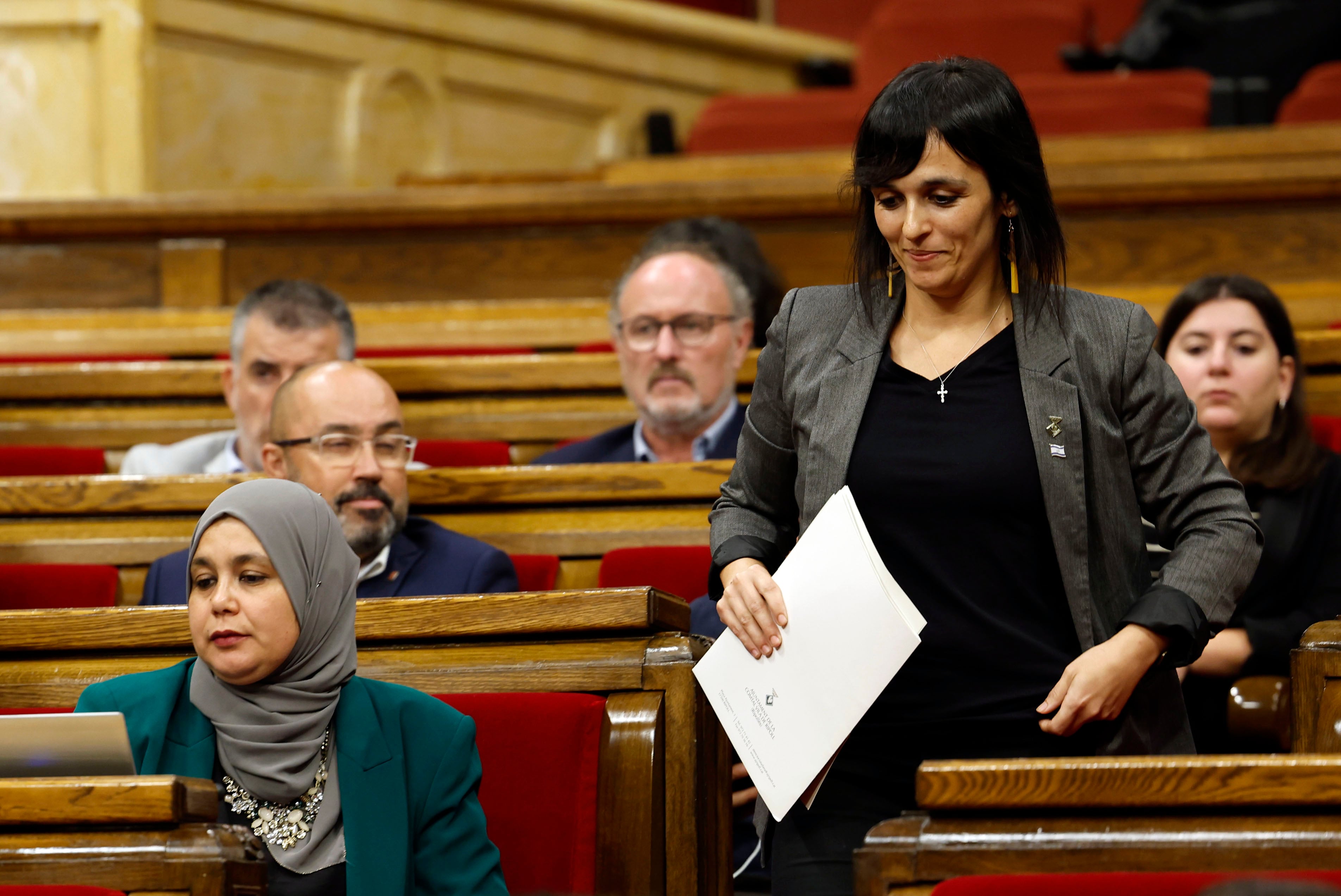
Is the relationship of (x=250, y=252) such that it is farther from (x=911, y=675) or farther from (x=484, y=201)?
(x=911, y=675)

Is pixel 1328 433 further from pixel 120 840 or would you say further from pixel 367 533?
pixel 120 840

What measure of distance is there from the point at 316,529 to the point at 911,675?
284 millimetres

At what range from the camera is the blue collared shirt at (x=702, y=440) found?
4.15 feet

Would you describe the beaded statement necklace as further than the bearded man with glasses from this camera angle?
No

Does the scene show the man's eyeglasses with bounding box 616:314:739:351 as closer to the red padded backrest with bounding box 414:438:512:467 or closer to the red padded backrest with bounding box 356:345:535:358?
the red padded backrest with bounding box 414:438:512:467

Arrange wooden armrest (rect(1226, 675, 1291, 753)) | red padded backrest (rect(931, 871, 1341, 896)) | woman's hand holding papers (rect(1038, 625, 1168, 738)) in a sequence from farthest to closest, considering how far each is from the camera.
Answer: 1. wooden armrest (rect(1226, 675, 1291, 753))
2. woman's hand holding papers (rect(1038, 625, 1168, 738))
3. red padded backrest (rect(931, 871, 1341, 896))

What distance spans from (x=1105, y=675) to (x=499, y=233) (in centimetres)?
149

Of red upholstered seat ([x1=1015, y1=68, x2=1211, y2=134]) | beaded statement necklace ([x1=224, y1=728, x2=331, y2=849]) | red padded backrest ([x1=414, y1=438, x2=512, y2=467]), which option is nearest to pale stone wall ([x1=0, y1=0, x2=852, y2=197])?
red upholstered seat ([x1=1015, y1=68, x2=1211, y2=134])

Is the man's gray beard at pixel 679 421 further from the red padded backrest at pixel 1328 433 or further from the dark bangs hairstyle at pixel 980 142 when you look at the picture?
the dark bangs hairstyle at pixel 980 142

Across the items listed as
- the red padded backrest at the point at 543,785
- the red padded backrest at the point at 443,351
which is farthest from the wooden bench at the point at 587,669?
the red padded backrest at the point at 443,351

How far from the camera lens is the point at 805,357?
65 cm

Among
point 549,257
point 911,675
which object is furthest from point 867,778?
point 549,257

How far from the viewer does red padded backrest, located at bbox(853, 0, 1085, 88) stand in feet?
8.61

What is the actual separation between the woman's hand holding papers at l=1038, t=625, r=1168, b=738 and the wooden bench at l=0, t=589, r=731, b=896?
19cm
